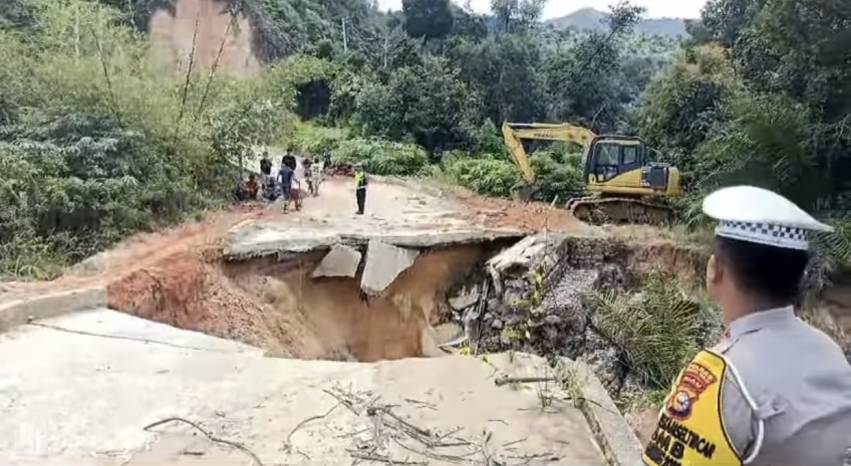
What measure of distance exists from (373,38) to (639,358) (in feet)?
110

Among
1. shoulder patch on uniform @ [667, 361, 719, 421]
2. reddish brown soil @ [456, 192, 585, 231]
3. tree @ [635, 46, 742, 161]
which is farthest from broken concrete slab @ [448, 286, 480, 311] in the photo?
shoulder patch on uniform @ [667, 361, 719, 421]

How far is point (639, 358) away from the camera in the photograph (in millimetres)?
10469

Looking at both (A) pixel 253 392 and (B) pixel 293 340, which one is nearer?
(A) pixel 253 392

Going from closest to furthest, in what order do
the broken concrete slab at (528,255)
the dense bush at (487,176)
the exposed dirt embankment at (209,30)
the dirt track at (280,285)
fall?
the dirt track at (280,285) < the broken concrete slab at (528,255) < the dense bush at (487,176) < the exposed dirt embankment at (209,30)

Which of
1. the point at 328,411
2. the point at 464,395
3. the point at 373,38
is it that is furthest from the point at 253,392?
the point at 373,38

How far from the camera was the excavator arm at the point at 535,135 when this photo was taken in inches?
699

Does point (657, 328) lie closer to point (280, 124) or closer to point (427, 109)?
point (280, 124)

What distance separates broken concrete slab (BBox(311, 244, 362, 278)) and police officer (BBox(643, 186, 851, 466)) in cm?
1099

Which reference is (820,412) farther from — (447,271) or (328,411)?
(447,271)

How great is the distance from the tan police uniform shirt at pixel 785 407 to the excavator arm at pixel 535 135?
16020 millimetres

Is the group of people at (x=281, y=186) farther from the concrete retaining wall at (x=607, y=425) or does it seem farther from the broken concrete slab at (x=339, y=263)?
the concrete retaining wall at (x=607, y=425)

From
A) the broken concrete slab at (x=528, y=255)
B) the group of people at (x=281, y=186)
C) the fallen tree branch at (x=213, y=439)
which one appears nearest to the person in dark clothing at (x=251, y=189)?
the group of people at (x=281, y=186)

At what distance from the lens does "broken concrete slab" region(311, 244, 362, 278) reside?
12.5 meters

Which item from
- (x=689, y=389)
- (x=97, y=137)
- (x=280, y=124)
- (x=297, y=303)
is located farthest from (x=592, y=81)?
(x=689, y=389)
